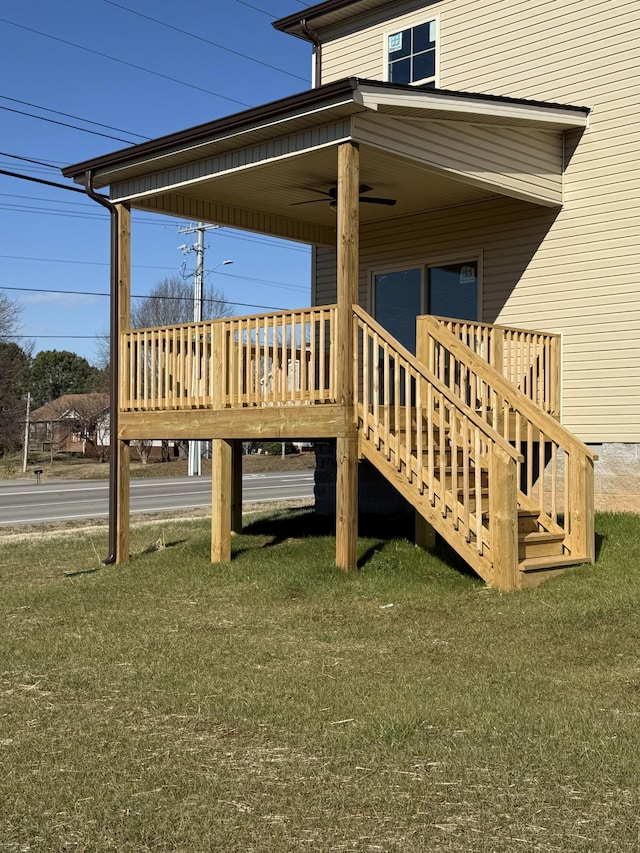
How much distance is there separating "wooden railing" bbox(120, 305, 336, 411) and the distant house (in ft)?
142

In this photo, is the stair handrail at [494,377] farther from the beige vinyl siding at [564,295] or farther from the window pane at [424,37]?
the window pane at [424,37]

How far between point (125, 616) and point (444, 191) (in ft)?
24.3

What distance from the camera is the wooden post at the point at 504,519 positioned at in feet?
29.9

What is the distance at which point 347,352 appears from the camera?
415 inches

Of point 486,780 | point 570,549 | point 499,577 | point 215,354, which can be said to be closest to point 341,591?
point 499,577

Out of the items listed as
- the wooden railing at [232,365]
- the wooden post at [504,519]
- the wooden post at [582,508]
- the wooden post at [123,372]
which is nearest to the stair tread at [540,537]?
the wooden post at [582,508]

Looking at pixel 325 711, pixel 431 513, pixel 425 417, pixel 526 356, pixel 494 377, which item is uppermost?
pixel 526 356

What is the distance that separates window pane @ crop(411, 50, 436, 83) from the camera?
15297mm

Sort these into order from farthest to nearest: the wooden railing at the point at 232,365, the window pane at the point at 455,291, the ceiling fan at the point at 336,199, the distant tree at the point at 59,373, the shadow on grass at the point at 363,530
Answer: the distant tree at the point at 59,373 < the window pane at the point at 455,291 < the ceiling fan at the point at 336,199 < the wooden railing at the point at 232,365 < the shadow on grass at the point at 363,530

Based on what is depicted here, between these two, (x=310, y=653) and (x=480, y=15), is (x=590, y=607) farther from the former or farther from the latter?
(x=480, y=15)

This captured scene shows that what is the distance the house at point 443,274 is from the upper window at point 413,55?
0.10 ft

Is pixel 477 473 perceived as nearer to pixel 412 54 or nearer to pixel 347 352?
pixel 347 352

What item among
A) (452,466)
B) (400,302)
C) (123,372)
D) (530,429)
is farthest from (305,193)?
(452,466)

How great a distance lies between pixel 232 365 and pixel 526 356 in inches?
158
